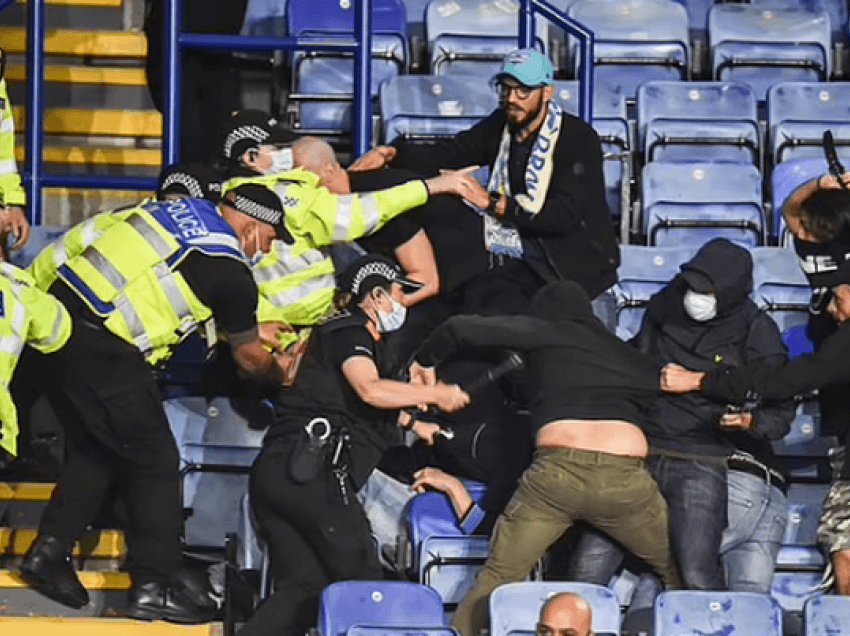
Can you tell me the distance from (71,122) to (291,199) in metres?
2.66

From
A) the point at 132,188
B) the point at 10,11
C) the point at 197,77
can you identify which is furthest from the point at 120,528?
the point at 10,11

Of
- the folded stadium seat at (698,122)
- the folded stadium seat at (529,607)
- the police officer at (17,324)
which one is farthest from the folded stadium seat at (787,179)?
the police officer at (17,324)

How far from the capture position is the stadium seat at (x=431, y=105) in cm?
1211

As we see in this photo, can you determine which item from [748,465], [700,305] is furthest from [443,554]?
[700,305]

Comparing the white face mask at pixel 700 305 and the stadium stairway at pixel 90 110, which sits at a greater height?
the stadium stairway at pixel 90 110

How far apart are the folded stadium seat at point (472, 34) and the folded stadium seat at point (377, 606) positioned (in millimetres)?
3817

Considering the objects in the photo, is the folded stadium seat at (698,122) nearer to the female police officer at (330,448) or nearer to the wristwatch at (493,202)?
the wristwatch at (493,202)

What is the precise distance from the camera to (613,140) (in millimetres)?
12086

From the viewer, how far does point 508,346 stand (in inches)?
400

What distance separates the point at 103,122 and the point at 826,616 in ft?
15.8

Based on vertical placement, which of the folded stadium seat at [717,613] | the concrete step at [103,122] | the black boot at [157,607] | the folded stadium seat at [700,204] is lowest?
the black boot at [157,607]

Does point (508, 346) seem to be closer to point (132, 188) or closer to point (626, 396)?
point (626, 396)

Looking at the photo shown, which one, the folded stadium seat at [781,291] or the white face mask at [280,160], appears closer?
the white face mask at [280,160]

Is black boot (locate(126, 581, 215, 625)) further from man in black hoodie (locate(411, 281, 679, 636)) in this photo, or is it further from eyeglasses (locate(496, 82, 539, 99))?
eyeglasses (locate(496, 82, 539, 99))
